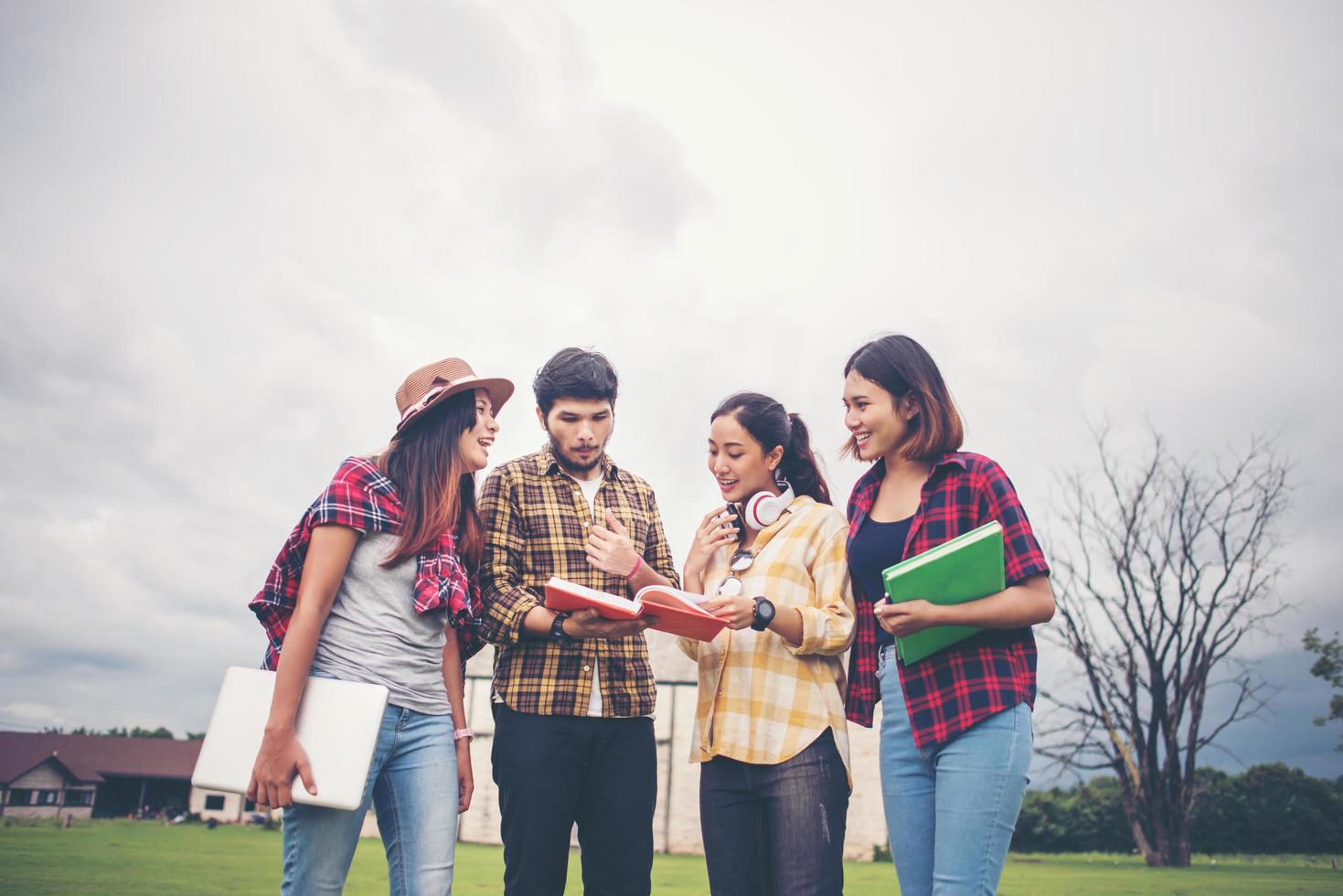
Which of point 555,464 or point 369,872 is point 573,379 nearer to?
point 555,464

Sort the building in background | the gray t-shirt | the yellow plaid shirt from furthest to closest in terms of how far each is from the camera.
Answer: the building in background < the yellow plaid shirt < the gray t-shirt

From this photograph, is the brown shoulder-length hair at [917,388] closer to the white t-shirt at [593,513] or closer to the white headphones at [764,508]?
the white headphones at [764,508]

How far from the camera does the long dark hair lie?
3324 millimetres

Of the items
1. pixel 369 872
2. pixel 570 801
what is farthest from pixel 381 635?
pixel 369 872

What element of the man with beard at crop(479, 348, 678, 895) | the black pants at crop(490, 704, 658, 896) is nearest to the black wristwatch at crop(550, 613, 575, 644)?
the man with beard at crop(479, 348, 678, 895)

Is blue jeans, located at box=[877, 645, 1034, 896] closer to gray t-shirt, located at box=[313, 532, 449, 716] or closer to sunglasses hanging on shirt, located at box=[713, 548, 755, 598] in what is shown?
sunglasses hanging on shirt, located at box=[713, 548, 755, 598]

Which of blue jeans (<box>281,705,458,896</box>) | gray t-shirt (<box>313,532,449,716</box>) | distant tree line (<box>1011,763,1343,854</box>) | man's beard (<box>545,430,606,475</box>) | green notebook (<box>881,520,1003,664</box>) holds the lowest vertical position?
distant tree line (<box>1011,763,1343,854</box>)

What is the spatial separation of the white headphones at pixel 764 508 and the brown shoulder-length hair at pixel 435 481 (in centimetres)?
99

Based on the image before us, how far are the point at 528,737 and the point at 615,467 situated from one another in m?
1.16

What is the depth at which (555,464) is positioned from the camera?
357 cm

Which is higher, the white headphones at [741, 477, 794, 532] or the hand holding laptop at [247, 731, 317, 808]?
the white headphones at [741, 477, 794, 532]

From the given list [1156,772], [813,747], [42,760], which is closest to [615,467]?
[813,747]

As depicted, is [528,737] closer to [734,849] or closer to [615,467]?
[734,849]

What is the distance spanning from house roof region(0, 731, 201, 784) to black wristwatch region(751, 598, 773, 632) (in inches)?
1930
